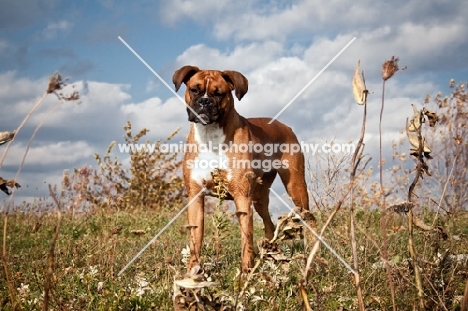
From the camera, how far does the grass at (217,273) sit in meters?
3.39

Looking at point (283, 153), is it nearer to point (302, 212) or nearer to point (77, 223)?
point (77, 223)

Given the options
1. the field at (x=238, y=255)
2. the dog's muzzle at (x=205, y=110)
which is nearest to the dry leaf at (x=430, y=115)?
the field at (x=238, y=255)

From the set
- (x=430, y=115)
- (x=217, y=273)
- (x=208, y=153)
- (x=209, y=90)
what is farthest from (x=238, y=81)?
(x=430, y=115)

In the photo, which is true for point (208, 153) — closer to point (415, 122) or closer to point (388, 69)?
point (415, 122)

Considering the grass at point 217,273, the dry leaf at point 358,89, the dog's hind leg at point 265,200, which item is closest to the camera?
the dry leaf at point 358,89

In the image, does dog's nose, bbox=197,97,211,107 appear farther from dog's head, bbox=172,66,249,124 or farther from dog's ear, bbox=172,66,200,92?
dog's ear, bbox=172,66,200,92

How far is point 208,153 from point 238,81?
0.87m

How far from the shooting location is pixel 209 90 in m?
6.07

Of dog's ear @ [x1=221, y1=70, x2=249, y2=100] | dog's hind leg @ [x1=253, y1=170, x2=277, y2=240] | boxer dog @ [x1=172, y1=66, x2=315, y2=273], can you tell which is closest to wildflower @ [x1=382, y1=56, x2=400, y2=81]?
boxer dog @ [x1=172, y1=66, x2=315, y2=273]

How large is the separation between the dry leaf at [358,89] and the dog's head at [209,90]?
402 centimetres

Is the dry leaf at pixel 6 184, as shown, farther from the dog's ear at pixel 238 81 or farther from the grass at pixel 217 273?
the dog's ear at pixel 238 81

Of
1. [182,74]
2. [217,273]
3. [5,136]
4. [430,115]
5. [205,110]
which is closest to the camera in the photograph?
[5,136]

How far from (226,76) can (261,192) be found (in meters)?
2.18

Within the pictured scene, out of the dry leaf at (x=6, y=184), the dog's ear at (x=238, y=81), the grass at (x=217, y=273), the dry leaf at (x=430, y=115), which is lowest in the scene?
the grass at (x=217, y=273)
